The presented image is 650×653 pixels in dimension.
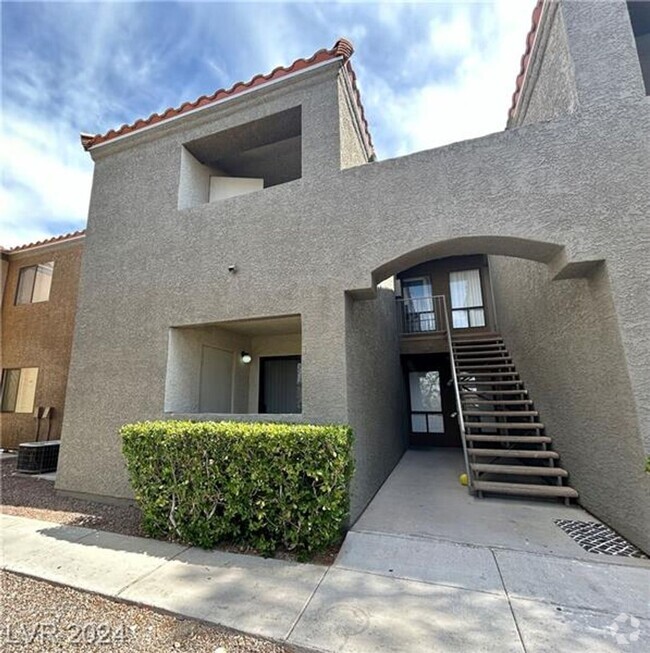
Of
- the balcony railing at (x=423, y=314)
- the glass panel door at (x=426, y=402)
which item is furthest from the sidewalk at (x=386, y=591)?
the balcony railing at (x=423, y=314)

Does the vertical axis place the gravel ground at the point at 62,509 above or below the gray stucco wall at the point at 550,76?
below

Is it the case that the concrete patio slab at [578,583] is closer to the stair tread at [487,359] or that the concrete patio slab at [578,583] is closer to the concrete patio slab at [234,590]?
the concrete patio slab at [234,590]

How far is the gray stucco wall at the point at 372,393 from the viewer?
5.40m

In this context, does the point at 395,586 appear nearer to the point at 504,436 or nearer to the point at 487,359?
the point at 504,436

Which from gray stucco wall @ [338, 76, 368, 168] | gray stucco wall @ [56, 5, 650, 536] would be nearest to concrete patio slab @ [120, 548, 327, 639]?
gray stucco wall @ [56, 5, 650, 536]

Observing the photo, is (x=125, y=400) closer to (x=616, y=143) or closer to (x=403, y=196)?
(x=403, y=196)

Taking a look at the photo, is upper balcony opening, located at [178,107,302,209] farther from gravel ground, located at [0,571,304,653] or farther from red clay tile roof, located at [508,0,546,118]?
gravel ground, located at [0,571,304,653]

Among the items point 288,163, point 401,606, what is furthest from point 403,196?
point 401,606

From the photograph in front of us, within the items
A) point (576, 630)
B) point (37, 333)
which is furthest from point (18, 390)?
point (576, 630)

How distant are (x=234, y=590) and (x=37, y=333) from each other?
45.4 feet

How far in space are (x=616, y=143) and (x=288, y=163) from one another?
6432 millimetres

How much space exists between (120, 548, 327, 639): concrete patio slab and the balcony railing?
393 inches

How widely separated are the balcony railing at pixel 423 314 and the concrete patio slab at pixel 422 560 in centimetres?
891

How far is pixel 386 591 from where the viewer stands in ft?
11.1
